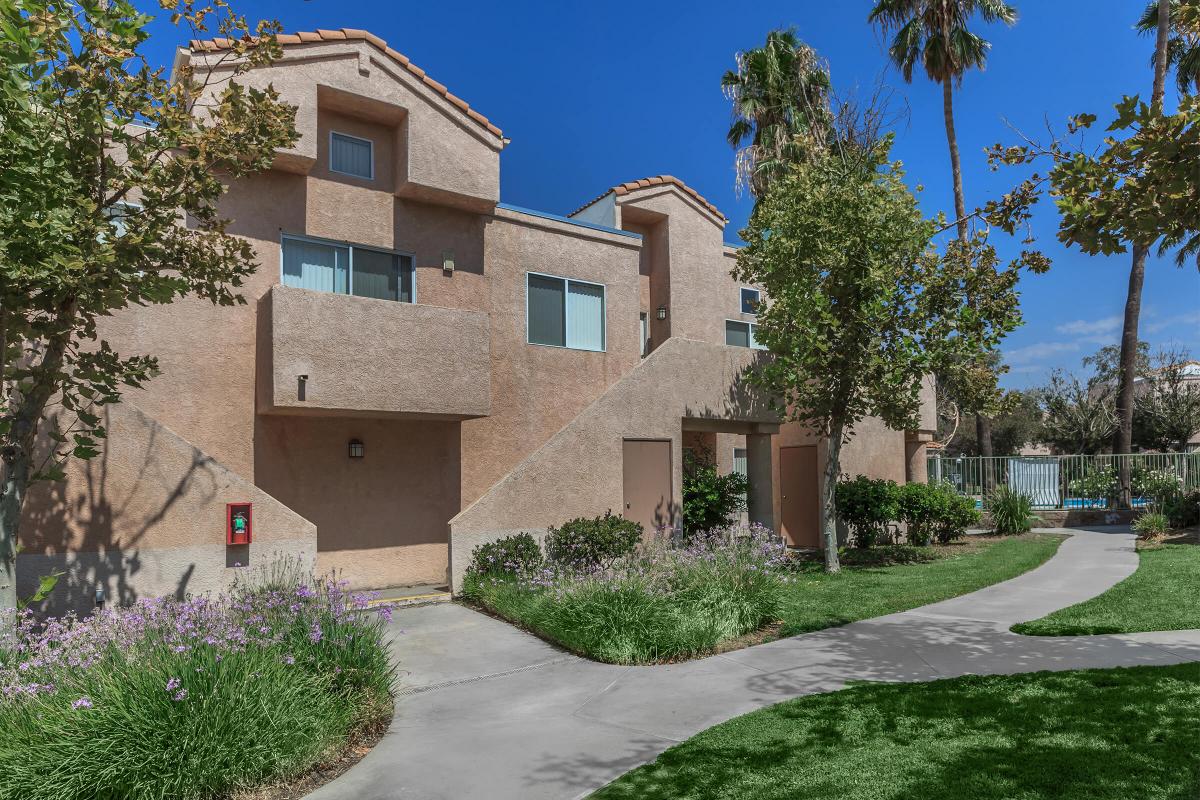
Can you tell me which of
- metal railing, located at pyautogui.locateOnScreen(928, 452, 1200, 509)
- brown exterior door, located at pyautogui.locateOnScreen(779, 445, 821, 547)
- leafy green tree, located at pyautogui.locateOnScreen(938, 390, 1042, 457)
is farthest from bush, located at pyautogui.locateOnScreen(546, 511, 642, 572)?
Answer: leafy green tree, located at pyautogui.locateOnScreen(938, 390, 1042, 457)

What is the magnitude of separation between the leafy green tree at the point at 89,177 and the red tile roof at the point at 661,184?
37.4ft

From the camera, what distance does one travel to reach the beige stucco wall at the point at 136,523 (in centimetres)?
841

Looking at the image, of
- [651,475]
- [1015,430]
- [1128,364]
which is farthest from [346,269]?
[1015,430]

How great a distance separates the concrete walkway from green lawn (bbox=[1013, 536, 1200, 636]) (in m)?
0.31

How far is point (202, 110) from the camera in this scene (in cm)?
1126

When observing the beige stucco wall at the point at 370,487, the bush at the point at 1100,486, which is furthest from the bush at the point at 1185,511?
the beige stucco wall at the point at 370,487

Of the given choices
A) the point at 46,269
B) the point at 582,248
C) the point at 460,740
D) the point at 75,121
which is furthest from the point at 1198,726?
Answer: the point at 582,248

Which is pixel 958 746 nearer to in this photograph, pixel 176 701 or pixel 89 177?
pixel 176 701

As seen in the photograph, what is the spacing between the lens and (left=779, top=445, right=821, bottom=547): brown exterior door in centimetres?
1897

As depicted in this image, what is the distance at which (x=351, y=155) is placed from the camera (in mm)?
13062

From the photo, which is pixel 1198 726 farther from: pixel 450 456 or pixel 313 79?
pixel 313 79

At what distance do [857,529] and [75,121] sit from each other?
16497mm

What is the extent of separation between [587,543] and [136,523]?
6.22 metres

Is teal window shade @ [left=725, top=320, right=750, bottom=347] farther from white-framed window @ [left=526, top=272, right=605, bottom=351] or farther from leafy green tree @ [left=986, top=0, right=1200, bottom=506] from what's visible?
leafy green tree @ [left=986, top=0, right=1200, bottom=506]
